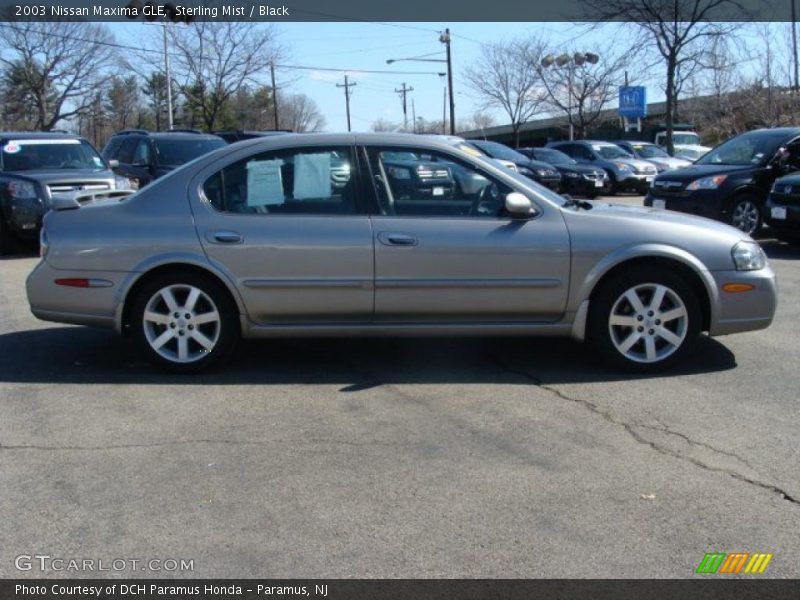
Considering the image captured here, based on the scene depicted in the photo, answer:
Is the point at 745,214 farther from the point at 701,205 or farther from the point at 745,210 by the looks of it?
the point at 701,205

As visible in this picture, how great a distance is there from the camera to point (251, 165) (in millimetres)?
5520

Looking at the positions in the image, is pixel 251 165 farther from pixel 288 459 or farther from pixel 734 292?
pixel 734 292

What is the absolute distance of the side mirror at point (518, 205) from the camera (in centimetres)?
526

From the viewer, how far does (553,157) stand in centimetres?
2248

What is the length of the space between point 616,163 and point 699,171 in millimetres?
9498

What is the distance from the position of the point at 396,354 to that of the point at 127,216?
2156 millimetres

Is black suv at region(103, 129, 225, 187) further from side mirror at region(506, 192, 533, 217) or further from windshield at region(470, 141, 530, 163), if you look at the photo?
side mirror at region(506, 192, 533, 217)

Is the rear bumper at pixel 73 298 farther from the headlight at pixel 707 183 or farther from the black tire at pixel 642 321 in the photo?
the headlight at pixel 707 183

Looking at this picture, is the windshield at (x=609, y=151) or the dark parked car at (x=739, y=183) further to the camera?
the windshield at (x=609, y=151)

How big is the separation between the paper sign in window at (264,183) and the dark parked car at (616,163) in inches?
662

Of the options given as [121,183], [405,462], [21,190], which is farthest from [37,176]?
[405,462]

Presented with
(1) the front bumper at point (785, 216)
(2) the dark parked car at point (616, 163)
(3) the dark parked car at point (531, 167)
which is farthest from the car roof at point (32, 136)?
(2) the dark parked car at point (616, 163)

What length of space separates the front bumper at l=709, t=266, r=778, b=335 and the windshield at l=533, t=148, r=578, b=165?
16766mm
